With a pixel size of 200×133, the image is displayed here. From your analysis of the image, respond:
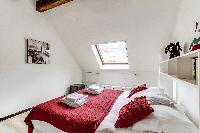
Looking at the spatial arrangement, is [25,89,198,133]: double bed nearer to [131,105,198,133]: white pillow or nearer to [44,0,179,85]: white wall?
[131,105,198,133]: white pillow

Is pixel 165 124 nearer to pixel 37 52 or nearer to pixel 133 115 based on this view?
pixel 133 115

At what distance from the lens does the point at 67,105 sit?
8.08 ft

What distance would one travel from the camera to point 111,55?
5832 mm

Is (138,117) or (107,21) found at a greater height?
(107,21)

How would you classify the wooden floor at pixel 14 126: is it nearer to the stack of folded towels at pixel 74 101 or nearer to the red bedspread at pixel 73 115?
the red bedspread at pixel 73 115

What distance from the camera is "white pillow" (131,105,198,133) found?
149cm

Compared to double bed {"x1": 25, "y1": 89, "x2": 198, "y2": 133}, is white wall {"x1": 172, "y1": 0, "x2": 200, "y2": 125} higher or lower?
higher

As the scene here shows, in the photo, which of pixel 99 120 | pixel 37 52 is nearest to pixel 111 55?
pixel 37 52

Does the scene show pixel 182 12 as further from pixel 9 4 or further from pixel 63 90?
pixel 63 90

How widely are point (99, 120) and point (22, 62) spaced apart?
2.85 metres

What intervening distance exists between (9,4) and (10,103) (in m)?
2.15

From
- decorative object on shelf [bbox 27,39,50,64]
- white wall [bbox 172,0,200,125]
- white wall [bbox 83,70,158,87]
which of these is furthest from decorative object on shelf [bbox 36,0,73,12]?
white wall [bbox 83,70,158,87]

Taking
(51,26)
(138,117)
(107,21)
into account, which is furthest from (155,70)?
(138,117)

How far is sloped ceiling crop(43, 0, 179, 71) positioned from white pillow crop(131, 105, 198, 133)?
8.25 feet
